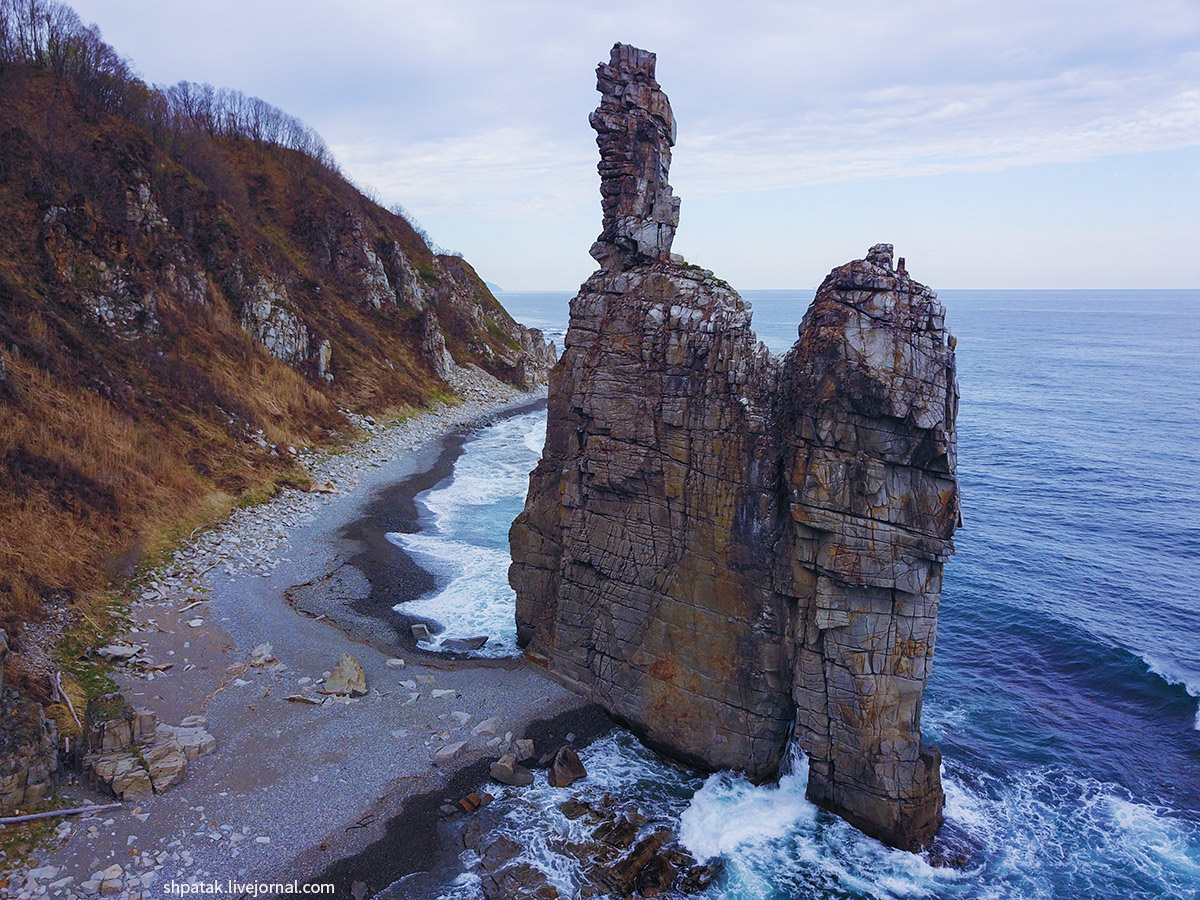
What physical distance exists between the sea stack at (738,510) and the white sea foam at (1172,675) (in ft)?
48.7

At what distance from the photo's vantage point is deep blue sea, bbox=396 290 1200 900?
20719 millimetres

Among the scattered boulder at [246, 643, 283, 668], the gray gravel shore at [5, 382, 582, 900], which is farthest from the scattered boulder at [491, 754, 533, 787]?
the scattered boulder at [246, 643, 283, 668]

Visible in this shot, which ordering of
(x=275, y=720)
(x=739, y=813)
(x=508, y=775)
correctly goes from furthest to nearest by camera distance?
(x=275, y=720) < (x=508, y=775) < (x=739, y=813)

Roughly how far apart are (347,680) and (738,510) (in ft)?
49.3

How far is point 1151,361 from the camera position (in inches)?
4245

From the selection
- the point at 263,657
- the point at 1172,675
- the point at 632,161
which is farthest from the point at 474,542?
the point at 1172,675

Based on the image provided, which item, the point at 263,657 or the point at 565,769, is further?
the point at 263,657

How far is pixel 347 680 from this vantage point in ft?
86.3

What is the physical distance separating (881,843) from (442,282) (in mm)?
88666

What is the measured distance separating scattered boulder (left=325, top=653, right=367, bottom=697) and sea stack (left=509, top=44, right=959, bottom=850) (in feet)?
21.3

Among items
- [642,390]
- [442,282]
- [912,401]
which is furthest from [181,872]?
[442,282]

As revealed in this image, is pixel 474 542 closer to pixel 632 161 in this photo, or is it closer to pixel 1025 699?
pixel 632 161

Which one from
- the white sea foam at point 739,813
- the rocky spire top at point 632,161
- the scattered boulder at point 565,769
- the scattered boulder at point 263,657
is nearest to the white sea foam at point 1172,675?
the white sea foam at point 739,813

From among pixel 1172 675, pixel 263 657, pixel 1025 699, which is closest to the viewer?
pixel 263 657
